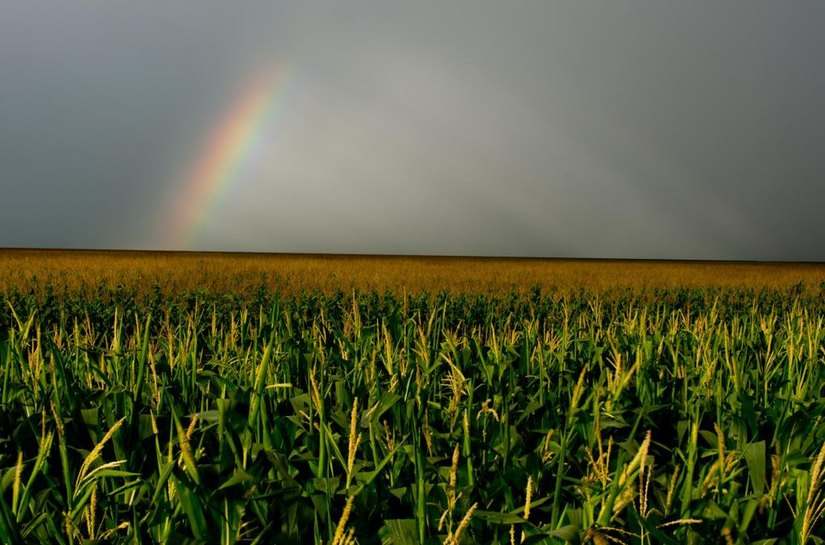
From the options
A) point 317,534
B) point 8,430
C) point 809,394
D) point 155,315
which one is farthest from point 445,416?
point 155,315

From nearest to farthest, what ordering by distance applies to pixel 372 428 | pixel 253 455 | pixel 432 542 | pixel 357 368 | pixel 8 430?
pixel 432 542 → pixel 253 455 → pixel 372 428 → pixel 8 430 → pixel 357 368

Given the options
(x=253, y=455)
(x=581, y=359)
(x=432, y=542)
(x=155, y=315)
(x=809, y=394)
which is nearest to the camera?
(x=432, y=542)

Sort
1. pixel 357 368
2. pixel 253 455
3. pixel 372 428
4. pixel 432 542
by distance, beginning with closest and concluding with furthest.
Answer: pixel 432 542 → pixel 253 455 → pixel 372 428 → pixel 357 368

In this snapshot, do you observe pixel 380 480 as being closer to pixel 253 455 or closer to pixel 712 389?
pixel 253 455

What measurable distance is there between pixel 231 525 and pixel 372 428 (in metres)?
0.77

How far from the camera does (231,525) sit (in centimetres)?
172

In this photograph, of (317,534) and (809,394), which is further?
(809,394)

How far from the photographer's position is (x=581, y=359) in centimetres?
462

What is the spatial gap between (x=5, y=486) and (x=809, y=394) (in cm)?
423

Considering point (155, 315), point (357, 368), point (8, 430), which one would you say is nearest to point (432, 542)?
point (357, 368)

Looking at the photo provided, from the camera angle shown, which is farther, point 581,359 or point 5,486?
point 581,359

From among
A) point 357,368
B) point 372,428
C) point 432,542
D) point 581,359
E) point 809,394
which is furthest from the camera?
point 581,359

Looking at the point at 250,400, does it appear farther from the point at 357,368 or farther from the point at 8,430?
the point at 8,430

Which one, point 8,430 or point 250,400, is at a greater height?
point 250,400
